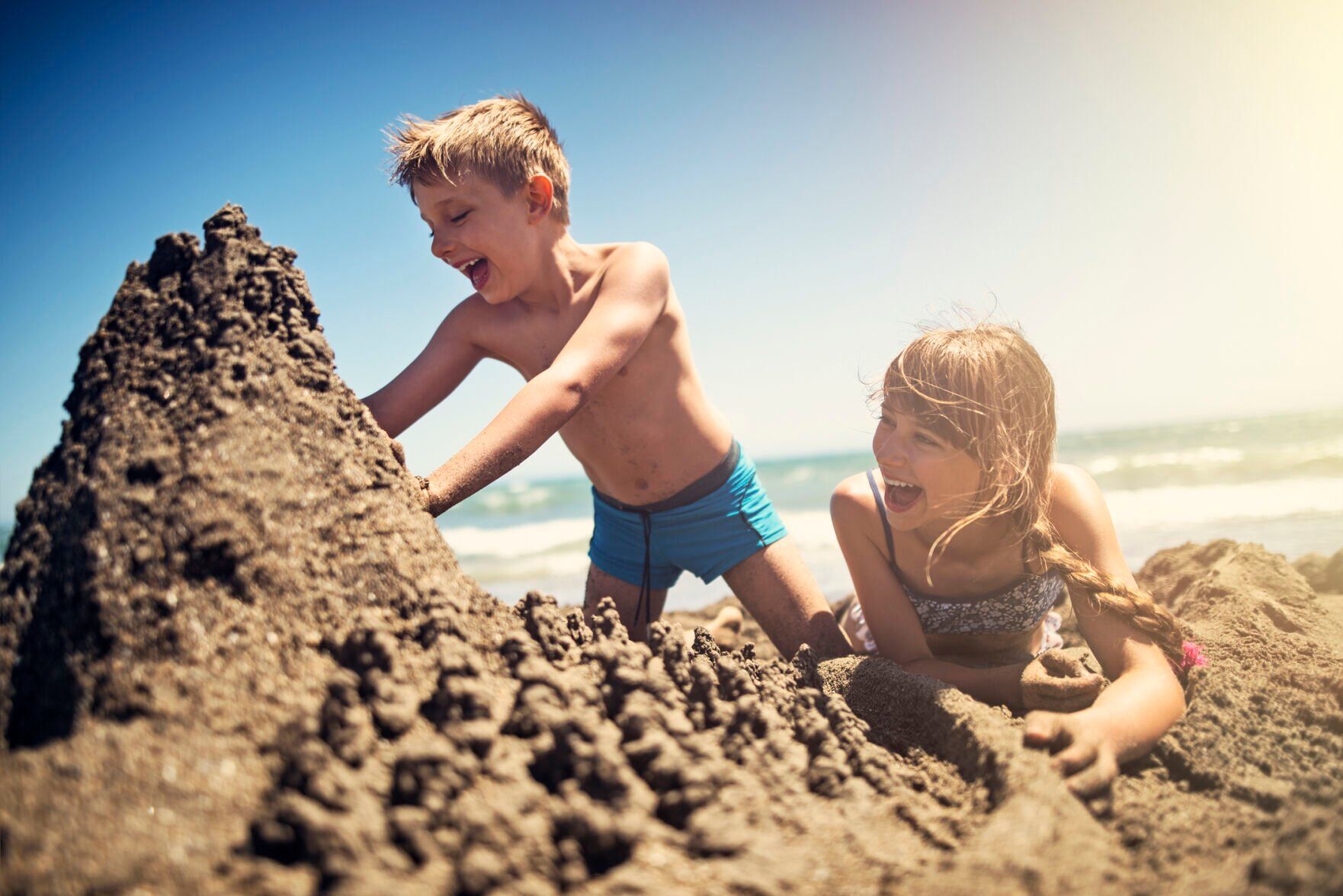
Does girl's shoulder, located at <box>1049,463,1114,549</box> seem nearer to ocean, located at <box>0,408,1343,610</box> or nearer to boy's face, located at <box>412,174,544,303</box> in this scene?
boy's face, located at <box>412,174,544,303</box>

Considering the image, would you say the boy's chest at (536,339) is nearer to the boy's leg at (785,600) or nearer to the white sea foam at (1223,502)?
the boy's leg at (785,600)

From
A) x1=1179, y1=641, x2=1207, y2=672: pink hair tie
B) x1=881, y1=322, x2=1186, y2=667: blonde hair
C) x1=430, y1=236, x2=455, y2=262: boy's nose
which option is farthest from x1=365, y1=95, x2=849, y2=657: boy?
x1=1179, y1=641, x2=1207, y2=672: pink hair tie

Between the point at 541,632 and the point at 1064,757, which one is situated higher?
the point at 541,632

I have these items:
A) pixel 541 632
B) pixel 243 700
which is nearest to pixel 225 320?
pixel 243 700

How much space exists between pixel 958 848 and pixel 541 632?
2.72ft

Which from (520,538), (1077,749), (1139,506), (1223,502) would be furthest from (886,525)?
(520,538)

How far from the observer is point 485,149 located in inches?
101

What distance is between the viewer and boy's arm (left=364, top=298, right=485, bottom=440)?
96.3 inches

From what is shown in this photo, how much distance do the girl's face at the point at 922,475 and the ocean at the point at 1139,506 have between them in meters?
4.54

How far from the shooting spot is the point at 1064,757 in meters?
1.42

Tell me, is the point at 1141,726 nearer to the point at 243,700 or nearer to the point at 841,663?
the point at 841,663

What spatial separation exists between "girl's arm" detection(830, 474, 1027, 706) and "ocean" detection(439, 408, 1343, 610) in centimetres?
429

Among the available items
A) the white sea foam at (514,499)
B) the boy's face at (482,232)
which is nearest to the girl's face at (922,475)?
the boy's face at (482,232)

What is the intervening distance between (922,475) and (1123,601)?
24.7 inches
